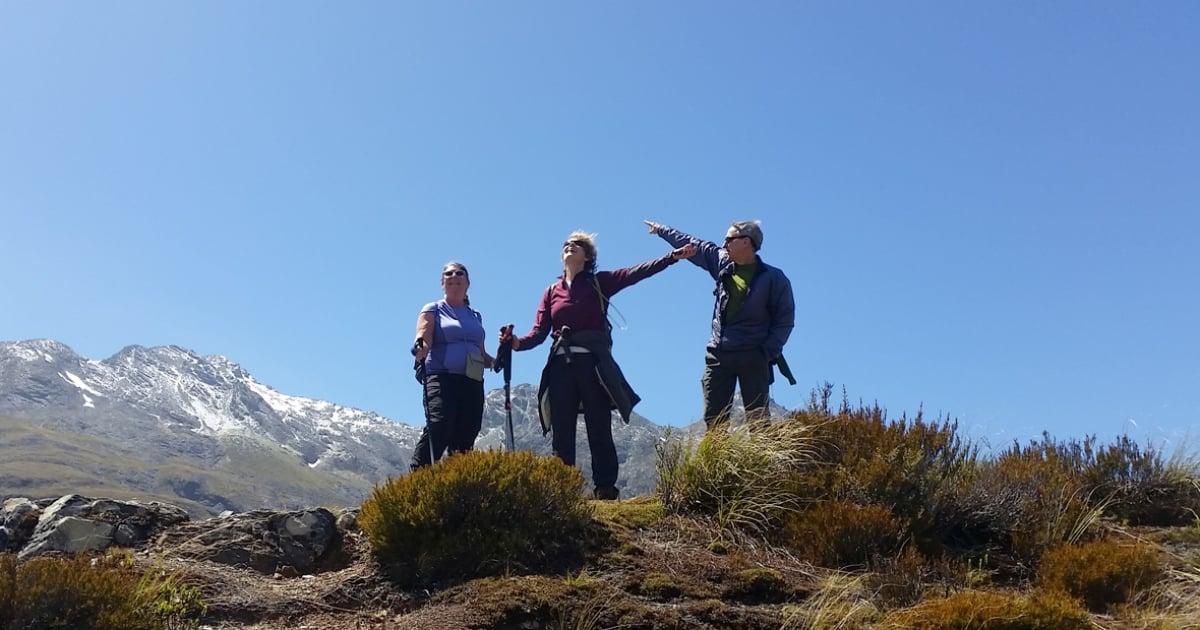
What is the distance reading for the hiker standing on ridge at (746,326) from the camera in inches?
297

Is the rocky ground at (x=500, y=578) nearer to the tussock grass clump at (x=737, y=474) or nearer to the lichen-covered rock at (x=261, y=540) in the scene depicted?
the lichen-covered rock at (x=261, y=540)

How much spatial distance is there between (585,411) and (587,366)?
396 millimetres

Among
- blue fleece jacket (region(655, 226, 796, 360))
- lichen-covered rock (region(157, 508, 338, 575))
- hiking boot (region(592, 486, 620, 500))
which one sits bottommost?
lichen-covered rock (region(157, 508, 338, 575))

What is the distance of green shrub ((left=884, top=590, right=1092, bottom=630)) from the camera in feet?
14.7

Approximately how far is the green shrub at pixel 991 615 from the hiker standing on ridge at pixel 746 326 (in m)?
2.75

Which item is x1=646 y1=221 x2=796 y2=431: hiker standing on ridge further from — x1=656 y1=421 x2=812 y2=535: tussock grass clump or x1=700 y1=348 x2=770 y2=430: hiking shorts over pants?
x1=656 y1=421 x2=812 y2=535: tussock grass clump

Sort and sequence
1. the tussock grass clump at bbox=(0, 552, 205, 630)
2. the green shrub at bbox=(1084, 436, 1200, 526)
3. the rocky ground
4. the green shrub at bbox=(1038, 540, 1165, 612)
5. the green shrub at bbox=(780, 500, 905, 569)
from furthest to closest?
the green shrub at bbox=(1084, 436, 1200, 526), the green shrub at bbox=(780, 500, 905, 569), the green shrub at bbox=(1038, 540, 1165, 612), the rocky ground, the tussock grass clump at bbox=(0, 552, 205, 630)

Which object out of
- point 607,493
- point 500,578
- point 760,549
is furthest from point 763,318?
point 500,578

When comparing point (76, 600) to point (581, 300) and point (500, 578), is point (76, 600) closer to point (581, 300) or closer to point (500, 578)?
point (500, 578)

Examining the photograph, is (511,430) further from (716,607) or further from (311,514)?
(716,607)

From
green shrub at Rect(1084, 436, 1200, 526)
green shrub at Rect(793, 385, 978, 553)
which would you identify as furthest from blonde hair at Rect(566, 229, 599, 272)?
green shrub at Rect(1084, 436, 1200, 526)

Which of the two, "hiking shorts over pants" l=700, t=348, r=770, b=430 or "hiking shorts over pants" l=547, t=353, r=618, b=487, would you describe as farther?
"hiking shorts over pants" l=547, t=353, r=618, b=487

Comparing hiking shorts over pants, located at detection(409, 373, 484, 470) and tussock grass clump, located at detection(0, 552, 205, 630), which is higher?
hiking shorts over pants, located at detection(409, 373, 484, 470)

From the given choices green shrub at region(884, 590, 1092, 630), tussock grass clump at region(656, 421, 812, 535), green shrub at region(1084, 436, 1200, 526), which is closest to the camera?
green shrub at region(884, 590, 1092, 630)
